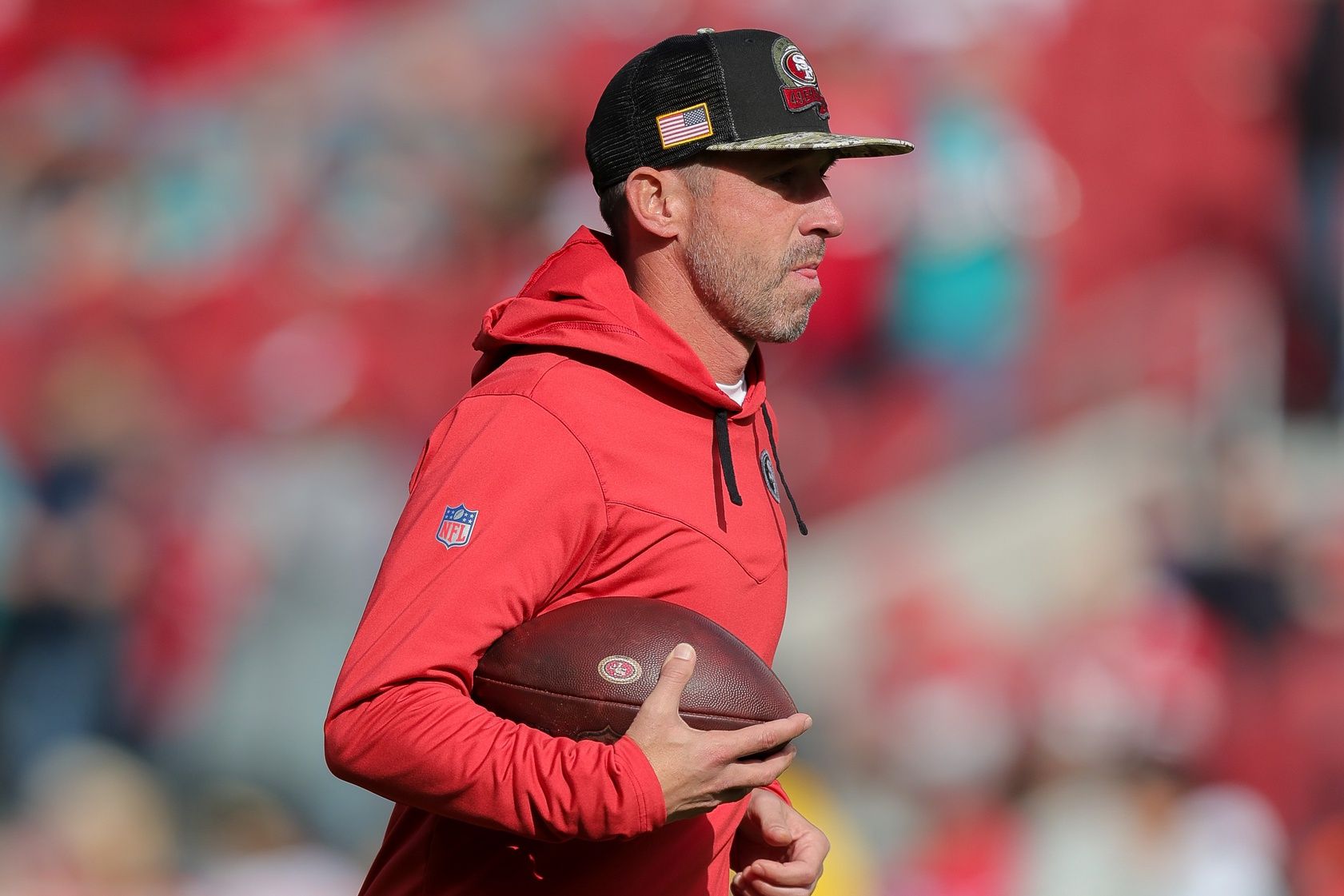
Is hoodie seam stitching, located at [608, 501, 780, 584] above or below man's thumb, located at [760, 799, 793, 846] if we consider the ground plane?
above

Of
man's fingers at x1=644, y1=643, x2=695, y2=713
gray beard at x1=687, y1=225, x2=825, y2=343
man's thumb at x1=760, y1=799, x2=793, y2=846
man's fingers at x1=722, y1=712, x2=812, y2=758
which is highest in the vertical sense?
gray beard at x1=687, y1=225, x2=825, y2=343

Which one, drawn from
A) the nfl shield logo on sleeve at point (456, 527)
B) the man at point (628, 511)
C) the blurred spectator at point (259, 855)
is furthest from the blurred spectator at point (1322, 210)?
the nfl shield logo on sleeve at point (456, 527)

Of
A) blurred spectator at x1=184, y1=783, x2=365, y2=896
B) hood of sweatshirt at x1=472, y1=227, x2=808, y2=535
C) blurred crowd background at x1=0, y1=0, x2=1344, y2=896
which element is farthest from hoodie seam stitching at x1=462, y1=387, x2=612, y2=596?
blurred spectator at x1=184, y1=783, x2=365, y2=896

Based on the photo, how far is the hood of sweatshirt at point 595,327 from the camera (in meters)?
1.97

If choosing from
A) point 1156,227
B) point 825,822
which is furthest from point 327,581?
point 1156,227

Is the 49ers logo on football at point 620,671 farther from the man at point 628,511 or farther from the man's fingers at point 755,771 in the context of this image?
the man's fingers at point 755,771

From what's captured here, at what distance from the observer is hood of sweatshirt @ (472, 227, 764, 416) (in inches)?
77.6

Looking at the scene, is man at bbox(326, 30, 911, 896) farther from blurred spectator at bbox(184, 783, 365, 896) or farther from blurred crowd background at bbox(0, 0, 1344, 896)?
blurred spectator at bbox(184, 783, 365, 896)

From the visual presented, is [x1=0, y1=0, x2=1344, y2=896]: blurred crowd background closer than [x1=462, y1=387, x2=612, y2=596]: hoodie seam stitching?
No

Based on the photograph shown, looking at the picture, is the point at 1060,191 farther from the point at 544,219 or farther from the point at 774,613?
the point at 774,613

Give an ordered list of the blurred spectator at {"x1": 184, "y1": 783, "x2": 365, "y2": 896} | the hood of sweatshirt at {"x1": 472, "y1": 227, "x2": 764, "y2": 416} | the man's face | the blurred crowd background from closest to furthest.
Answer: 1. the hood of sweatshirt at {"x1": 472, "y1": 227, "x2": 764, "y2": 416}
2. the man's face
3. the blurred crowd background
4. the blurred spectator at {"x1": 184, "y1": 783, "x2": 365, "y2": 896}

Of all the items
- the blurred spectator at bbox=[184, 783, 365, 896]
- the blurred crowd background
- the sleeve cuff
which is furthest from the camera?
the blurred spectator at bbox=[184, 783, 365, 896]

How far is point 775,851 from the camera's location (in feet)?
7.13

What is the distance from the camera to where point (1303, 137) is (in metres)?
5.10
